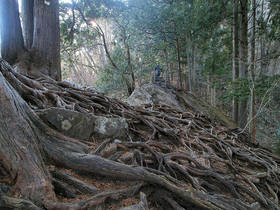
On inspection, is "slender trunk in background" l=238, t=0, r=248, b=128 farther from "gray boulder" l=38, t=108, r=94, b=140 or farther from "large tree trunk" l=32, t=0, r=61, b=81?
"gray boulder" l=38, t=108, r=94, b=140

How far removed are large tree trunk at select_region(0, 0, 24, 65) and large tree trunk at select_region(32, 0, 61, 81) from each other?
32cm

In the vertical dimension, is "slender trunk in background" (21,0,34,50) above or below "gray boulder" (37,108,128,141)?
above

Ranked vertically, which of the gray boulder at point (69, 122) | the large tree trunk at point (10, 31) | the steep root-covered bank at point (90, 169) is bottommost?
the steep root-covered bank at point (90, 169)

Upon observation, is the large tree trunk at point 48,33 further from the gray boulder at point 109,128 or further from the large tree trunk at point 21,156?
the large tree trunk at point 21,156

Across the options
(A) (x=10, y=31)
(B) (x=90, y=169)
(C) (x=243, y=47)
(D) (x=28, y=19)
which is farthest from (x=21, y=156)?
(C) (x=243, y=47)

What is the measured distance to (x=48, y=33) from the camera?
412 cm

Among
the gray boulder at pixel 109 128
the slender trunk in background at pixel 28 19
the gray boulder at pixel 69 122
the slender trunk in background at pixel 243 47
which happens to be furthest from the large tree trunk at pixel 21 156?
the slender trunk in background at pixel 243 47

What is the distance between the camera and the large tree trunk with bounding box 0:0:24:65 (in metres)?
3.48

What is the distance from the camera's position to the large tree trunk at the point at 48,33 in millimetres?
3998

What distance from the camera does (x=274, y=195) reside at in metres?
2.88

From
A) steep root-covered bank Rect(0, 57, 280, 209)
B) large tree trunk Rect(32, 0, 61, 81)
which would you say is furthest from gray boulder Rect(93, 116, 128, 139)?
large tree trunk Rect(32, 0, 61, 81)

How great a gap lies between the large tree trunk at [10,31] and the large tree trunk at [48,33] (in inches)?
12.6

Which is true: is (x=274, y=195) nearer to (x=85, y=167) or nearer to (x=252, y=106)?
(x=85, y=167)

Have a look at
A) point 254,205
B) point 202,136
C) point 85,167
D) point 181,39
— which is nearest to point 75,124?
point 85,167
